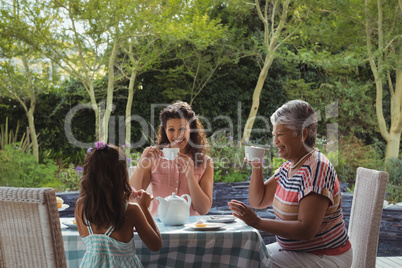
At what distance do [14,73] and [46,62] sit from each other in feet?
2.52

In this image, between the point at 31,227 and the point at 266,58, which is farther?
the point at 266,58

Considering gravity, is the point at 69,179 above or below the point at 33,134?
below

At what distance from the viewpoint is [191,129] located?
2732 mm

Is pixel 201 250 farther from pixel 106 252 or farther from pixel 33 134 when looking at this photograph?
pixel 33 134

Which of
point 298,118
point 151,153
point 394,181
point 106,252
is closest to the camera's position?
point 106,252

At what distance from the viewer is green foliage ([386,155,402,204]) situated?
5195 mm

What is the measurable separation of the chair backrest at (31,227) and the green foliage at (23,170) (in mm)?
4698

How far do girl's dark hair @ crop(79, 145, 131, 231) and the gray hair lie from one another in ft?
2.47

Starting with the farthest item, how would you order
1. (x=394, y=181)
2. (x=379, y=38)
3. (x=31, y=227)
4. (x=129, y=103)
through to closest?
1. (x=129, y=103)
2. (x=379, y=38)
3. (x=394, y=181)
4. (x=31, y=227)

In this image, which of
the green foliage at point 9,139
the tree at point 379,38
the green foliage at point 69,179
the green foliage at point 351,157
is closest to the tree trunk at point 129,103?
the green foliage at point 69,179

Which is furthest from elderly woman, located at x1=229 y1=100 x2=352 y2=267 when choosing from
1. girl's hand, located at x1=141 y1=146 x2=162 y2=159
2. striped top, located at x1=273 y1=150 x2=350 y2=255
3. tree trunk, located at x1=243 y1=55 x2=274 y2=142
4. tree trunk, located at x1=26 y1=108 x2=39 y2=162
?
tree trunk, located at x1=243 y1=55 x2=274 y2=142

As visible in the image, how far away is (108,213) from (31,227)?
0.26 m

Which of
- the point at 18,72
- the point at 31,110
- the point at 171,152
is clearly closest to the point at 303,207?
the point at 171,152

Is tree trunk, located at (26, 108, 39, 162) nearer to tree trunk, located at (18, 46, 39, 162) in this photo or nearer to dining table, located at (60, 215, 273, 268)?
tree trunk, located at (18, 46, 39, 162)
